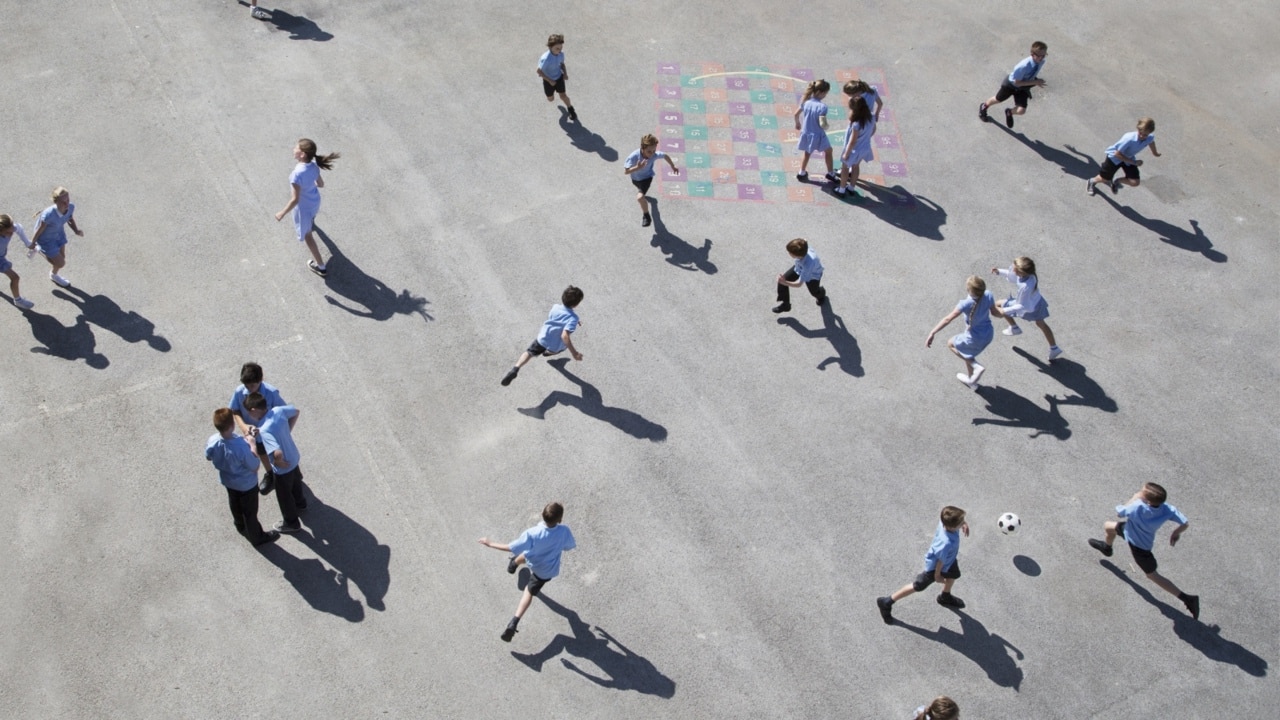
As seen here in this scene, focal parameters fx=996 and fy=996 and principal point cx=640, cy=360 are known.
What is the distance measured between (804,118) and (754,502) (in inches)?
232

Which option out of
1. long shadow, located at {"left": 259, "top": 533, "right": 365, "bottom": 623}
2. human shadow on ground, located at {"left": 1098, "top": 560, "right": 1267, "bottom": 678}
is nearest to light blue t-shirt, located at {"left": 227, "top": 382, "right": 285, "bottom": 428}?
long shadow, located at {"left": 259, "top": 533, "right": 365, "bottom": 623}

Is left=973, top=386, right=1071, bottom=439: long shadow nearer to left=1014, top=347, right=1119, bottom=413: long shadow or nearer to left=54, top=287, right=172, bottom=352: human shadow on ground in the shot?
left=1014, top=347, right=1119, bottom=413: long shadow

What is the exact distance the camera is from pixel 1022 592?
9.98 meters

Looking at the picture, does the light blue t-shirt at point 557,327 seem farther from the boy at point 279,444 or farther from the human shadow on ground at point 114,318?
the human shadow on ground at point 114,318

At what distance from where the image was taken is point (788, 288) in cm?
1238

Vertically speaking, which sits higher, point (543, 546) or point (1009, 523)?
point (1009, 523)

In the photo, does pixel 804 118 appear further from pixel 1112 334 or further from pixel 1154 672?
pixel 1154 672

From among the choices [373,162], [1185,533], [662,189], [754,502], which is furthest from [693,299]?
[1185,533]

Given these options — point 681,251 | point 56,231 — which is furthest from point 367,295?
point 681,251

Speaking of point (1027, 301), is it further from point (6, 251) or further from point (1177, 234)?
point (6, 251)

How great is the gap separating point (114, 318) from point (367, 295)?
9.41 feet

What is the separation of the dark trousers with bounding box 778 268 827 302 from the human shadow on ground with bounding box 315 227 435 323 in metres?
4.25

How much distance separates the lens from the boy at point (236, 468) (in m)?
8.76

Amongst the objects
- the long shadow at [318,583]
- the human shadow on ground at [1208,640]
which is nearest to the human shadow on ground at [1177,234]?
the human shadow on ground at [1208,640]
